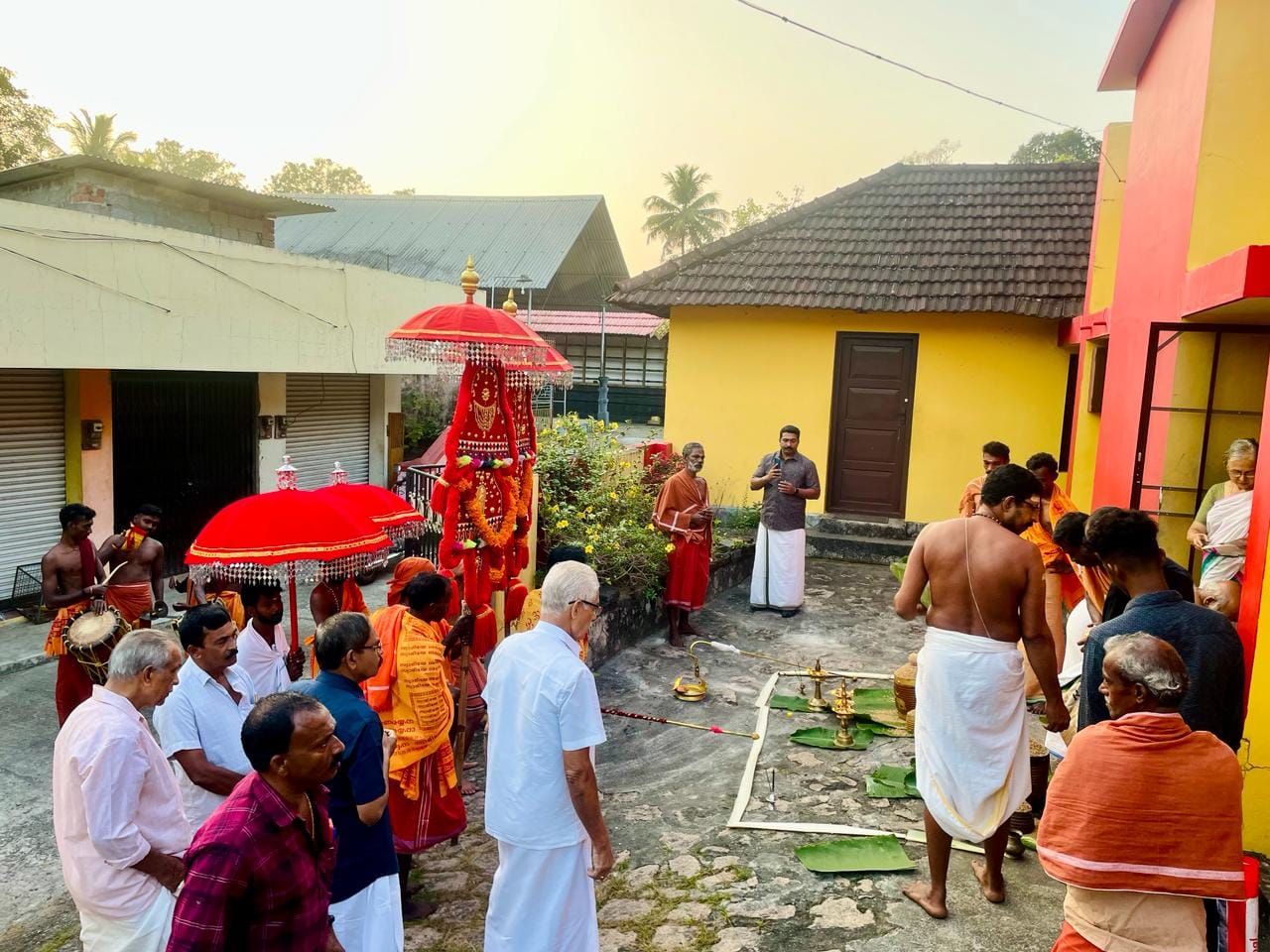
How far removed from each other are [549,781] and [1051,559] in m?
4.08

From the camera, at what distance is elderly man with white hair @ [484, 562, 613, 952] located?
10.0 ft

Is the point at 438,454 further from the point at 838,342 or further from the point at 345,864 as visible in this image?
the point at 345,864

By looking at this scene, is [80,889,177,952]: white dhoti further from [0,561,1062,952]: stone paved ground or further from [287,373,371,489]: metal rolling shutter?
[287,373,371,489]: metal rolling shutter

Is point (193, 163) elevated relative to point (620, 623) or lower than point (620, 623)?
elevated

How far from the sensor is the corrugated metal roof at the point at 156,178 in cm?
1098

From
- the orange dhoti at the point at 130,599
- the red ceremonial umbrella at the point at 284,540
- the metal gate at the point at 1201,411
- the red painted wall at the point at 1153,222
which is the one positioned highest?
the red painted wall at the point at 1153,222

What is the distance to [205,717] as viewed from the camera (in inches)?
136

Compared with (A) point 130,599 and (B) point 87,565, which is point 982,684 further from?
(A) point 130,599

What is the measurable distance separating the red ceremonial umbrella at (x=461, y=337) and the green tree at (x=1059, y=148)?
107 feet

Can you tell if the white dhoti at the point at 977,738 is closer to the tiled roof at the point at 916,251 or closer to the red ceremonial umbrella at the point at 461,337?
the red ceremonial umbrella at the point at 461,337

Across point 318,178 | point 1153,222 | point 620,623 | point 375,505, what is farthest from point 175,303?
point 318,178

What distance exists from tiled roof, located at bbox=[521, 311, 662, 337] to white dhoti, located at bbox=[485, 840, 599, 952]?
20.8 metres

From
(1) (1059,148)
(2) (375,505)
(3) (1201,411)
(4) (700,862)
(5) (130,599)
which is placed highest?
(1) (1059,148)

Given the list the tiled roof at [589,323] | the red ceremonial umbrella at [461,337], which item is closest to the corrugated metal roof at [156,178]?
the red ceremonial umbrella at [461,337]
